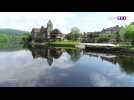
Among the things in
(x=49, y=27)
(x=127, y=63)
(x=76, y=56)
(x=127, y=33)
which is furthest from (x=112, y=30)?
(x=49, y=27)

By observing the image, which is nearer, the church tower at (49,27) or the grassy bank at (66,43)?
the church tower at (49,27)

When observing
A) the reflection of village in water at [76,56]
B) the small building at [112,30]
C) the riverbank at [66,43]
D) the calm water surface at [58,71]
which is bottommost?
the calm water surface at [58,71]

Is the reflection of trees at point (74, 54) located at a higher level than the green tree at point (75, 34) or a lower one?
lower

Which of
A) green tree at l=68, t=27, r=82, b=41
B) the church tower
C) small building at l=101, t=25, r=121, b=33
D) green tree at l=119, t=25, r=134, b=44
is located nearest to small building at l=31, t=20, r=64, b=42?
the church tower

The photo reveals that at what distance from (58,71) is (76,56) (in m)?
0.28

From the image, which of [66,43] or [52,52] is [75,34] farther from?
[52,52]

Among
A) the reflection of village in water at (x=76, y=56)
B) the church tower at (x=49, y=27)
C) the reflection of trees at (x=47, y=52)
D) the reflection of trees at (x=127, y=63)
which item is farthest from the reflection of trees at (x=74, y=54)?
the reflection of trees at (x=127, y=63)

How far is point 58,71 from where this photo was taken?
271 centimetres

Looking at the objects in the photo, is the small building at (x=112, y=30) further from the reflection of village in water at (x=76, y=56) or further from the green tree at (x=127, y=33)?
the reflection of village in water at (x=76, y=56)

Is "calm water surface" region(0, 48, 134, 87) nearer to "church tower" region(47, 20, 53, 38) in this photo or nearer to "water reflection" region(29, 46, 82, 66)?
"water reflection" region(29, 46, 82, 66)

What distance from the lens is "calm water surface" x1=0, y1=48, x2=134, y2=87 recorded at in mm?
2684

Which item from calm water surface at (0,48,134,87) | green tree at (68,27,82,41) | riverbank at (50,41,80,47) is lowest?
calm water surface at (0,48,134,87)

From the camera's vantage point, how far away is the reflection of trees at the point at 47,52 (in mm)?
2746
